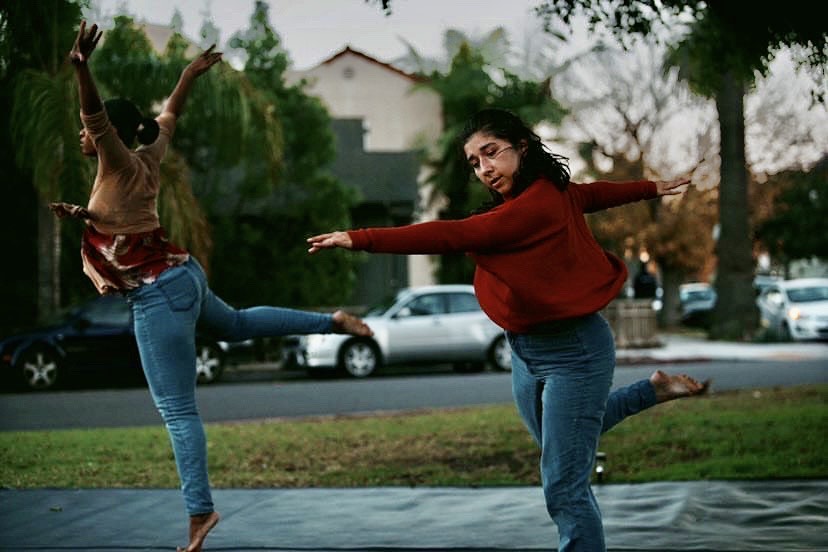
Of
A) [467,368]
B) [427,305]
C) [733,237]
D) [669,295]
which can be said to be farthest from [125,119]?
[669,295]

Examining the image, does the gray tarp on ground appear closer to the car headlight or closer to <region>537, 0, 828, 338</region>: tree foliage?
<region>537, 0, 828, 338</region>: tree foliage

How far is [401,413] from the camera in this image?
42.9 feet

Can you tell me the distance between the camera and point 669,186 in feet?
14.8

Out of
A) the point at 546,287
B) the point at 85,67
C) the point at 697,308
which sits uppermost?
the point at 85,67

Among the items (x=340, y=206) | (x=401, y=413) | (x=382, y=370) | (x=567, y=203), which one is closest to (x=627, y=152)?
(x=340, y=206)

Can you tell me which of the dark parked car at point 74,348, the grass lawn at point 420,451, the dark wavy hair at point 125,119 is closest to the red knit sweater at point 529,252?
the dark wavy hair at point 125,119

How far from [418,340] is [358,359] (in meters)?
1.04

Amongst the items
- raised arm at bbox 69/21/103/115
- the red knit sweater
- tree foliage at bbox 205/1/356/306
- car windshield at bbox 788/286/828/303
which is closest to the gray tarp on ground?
the red knit sweater

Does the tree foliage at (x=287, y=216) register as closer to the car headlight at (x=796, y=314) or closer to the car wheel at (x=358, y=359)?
the car wheel at (x=358, y=359)

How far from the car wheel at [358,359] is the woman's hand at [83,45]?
14.7 meters

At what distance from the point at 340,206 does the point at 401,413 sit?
592 inches

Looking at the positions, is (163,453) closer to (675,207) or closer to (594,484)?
(594,484)

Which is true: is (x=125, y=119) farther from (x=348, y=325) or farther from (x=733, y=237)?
(x=733, y=237)

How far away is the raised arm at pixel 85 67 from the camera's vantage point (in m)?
4.57
